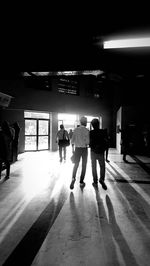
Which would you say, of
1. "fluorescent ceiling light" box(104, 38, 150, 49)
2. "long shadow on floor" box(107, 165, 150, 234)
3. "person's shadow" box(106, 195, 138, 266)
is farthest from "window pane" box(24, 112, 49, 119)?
"person's shadow" box(106, 195, 138, 266)

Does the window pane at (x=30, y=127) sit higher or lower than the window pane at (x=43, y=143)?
higher

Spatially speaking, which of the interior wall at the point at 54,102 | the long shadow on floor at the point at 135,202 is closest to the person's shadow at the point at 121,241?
the long shadow on floor at the point at 135,202

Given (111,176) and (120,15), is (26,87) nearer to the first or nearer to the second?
(111,176)

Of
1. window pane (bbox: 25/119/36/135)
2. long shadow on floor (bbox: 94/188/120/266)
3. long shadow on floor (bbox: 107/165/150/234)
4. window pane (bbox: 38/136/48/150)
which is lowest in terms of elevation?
long shadow on floor (bbox: 107/165/150/234)

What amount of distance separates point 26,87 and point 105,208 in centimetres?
965

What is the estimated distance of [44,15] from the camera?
2.82m

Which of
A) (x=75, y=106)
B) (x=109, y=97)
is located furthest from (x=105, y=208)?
(x=109, y=97)

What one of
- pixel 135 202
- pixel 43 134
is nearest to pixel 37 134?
pixel 43 134

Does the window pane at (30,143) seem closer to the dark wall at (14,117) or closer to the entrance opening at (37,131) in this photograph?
the entrance opening at (37,131)

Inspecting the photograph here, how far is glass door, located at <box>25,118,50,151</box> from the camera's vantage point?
12.6 metres

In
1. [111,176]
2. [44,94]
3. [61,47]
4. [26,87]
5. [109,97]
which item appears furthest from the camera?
[109,97]

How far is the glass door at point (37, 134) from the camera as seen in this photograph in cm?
1263

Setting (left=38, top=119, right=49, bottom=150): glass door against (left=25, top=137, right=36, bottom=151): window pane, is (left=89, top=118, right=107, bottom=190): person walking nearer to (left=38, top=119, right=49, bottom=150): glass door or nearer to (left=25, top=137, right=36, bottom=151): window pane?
(left=25, top=137, right=36, bottom=151): window pane

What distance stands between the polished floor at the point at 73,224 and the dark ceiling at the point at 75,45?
270 cm
